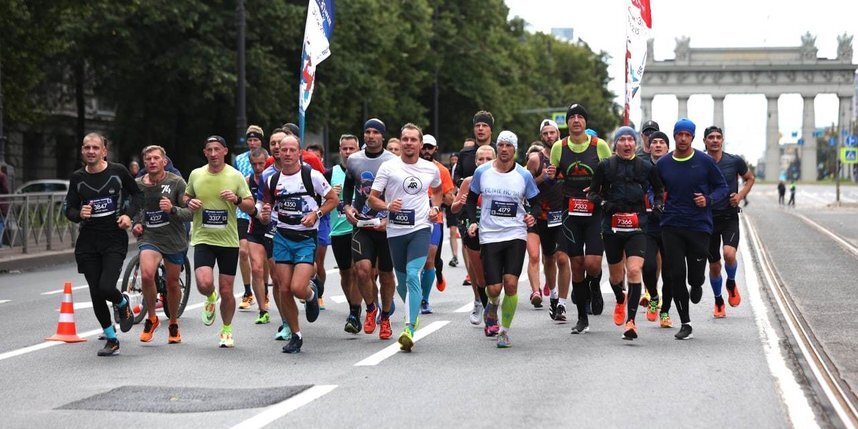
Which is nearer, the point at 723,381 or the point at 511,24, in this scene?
Result: the point at 723,381

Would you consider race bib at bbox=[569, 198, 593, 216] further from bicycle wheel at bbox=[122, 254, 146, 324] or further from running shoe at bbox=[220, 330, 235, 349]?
bicycle wheel at bbox=[122, 254, 146, 324]

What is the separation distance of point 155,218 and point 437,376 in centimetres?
331

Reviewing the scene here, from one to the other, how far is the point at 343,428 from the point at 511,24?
7257 cm

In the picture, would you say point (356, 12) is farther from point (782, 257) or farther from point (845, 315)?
point (845, 315)

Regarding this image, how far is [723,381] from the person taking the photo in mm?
9320

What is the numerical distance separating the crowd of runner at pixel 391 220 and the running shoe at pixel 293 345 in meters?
0.01

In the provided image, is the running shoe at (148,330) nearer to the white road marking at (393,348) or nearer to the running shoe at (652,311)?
the white road marking at (393,348)

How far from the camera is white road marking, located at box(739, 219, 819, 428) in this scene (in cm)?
791

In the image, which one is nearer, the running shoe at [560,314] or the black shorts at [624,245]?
the black shorts at [624,245]

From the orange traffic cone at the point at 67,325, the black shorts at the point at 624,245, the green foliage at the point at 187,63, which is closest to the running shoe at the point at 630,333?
the black shorts at the point at 624,245

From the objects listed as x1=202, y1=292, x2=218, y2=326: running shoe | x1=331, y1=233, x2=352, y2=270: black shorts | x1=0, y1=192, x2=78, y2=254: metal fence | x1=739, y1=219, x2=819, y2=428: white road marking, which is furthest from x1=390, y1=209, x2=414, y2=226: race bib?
x1=0, y1=192, x2=78, y2=254: metal fence

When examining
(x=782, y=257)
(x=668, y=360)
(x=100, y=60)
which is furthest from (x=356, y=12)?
(x=668, y=360)

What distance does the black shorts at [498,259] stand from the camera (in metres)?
11.5

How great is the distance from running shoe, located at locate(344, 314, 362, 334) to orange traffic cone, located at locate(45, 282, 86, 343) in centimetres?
228
